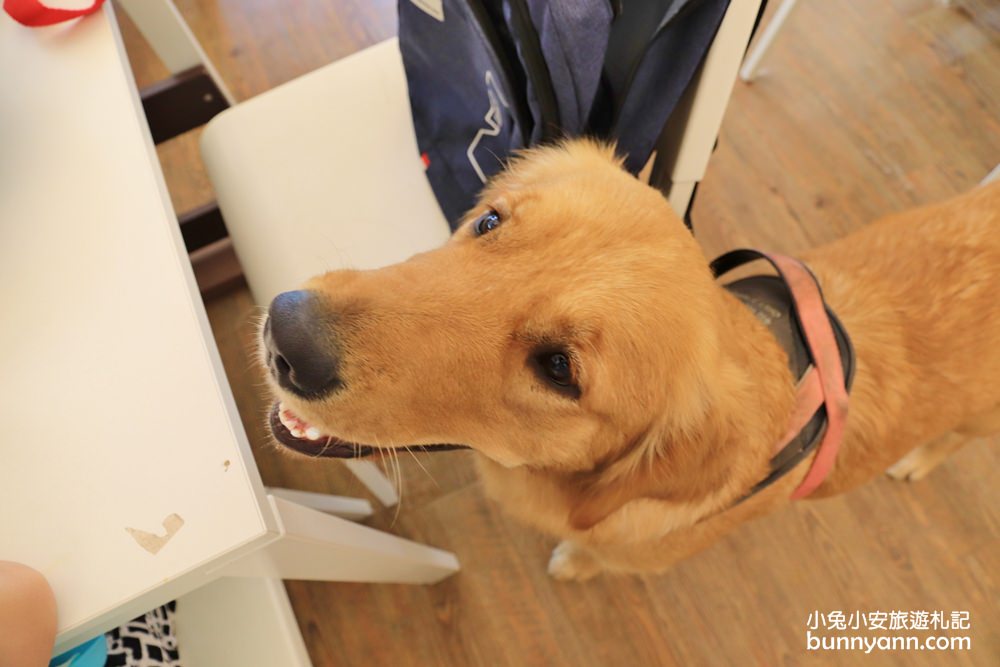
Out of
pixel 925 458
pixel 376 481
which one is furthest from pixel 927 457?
pixel 376 481

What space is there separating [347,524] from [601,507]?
429mm

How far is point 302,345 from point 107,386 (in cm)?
24

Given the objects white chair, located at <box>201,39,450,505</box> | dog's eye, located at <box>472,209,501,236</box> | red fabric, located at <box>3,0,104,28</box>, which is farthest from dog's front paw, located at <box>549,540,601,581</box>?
red fabric, located at <box>3,0,104,28</box>

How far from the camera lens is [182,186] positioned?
2105 mm

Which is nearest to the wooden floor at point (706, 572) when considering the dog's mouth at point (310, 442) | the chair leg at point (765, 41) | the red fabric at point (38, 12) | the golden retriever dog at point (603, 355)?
the chair leg at point (765, 41)

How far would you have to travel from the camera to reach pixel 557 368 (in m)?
0.81

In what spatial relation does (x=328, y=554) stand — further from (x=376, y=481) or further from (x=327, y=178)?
(x=327, y=178)

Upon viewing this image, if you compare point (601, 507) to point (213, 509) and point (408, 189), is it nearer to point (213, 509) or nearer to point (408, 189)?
point (213, 509)

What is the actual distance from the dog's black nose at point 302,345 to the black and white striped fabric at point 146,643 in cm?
66

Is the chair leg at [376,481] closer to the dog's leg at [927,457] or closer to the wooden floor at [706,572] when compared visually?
the wooden floor at [706,572]

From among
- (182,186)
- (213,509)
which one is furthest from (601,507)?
(182,186)

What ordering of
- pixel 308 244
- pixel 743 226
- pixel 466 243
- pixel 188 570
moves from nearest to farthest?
pixel 188 570 < pixel 466 243 < pixel 308 244 < pixel 743 226

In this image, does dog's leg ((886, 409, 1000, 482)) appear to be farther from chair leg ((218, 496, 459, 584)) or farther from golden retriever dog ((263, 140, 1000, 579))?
chair leg ((218, 496, 459, 584))

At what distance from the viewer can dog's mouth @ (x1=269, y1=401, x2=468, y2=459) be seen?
83 centimetres
